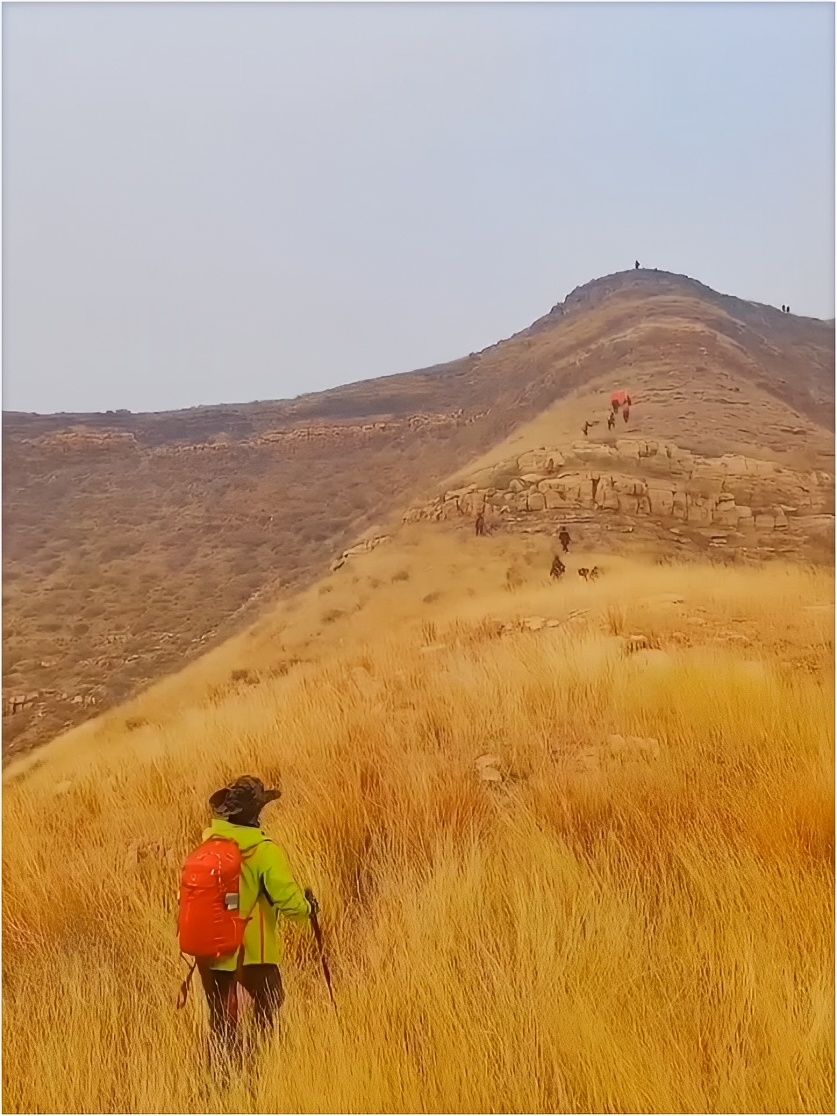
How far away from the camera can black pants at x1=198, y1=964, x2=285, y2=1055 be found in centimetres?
237

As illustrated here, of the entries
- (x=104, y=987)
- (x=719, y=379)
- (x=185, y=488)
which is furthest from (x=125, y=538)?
(x=719, y=379)

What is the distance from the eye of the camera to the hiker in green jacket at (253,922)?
2322 mm

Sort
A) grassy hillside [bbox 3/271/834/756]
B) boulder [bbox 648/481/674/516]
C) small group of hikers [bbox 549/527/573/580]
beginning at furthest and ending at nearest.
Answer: boulder [bbox 648/481/674/516] < small group of hikers [bbox 549/527/573/580] < grassy hillside [bbox 3/271/834/756]

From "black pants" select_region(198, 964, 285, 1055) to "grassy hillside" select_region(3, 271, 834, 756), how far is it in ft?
5.31

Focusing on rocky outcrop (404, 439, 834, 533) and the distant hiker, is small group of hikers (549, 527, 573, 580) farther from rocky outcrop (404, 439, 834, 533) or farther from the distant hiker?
the distant hiker

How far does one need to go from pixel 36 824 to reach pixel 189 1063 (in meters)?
1.28

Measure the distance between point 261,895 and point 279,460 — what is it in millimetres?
2638

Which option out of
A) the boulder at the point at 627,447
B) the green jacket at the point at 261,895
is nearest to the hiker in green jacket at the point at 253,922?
the green jacket at the point at 261,895

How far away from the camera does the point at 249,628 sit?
12.6 feet

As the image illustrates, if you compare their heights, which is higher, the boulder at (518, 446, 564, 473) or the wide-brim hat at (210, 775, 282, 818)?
the boulder at (518, 446, 564, 473)

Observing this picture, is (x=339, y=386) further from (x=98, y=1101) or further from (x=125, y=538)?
(x=98, y=1101)

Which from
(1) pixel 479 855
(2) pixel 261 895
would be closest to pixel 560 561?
(1) pixel 479 855

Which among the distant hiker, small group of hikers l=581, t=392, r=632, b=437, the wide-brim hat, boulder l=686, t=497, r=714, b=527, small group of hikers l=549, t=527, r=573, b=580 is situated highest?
small group of hikers l=581, t=392, r=632, b=437

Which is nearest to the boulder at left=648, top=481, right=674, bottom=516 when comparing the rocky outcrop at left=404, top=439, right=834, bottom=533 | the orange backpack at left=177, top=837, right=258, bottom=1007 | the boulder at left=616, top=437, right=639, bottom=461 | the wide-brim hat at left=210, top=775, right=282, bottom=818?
the rocky outcrop at left=404, top=439, right=834, bottom=533
